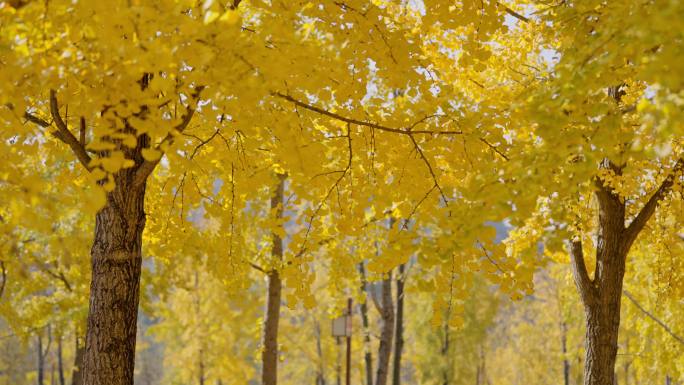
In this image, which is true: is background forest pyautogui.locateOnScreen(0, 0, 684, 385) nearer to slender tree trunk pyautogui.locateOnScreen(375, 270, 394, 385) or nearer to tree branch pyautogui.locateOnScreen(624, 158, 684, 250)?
tree branch pyautogui.locateOnScreen(624, 158, 684, 250)

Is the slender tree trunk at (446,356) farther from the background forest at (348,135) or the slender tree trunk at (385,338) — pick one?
the background forest at (348,135)

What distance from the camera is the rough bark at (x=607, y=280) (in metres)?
5.40

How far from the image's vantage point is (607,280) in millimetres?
5461

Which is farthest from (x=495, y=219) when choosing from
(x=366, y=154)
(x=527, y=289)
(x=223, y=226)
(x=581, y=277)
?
(x=581, y=277)

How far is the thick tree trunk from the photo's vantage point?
12.4 feet

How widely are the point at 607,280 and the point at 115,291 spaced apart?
3952 mm

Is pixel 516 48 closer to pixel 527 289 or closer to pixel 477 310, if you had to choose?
pixel 527 289

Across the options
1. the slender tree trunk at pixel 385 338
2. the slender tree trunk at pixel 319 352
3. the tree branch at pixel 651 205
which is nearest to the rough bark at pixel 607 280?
the tree branch at pixel 651 205

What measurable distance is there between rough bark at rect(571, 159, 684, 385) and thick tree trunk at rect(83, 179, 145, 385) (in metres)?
3.70

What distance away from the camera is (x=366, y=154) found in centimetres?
414

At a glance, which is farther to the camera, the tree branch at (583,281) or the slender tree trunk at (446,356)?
the slender tree trunk at (446,356)

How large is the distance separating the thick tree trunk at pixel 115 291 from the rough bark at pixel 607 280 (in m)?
3.70

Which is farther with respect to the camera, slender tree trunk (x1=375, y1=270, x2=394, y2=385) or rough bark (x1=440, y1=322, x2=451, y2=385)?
rough bark (x1=440, y1=322, x2=451, y2=385)

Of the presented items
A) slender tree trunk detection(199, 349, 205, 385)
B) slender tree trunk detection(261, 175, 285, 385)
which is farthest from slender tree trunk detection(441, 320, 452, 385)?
slender tree trunk detection(261, 175, 285, 385)
